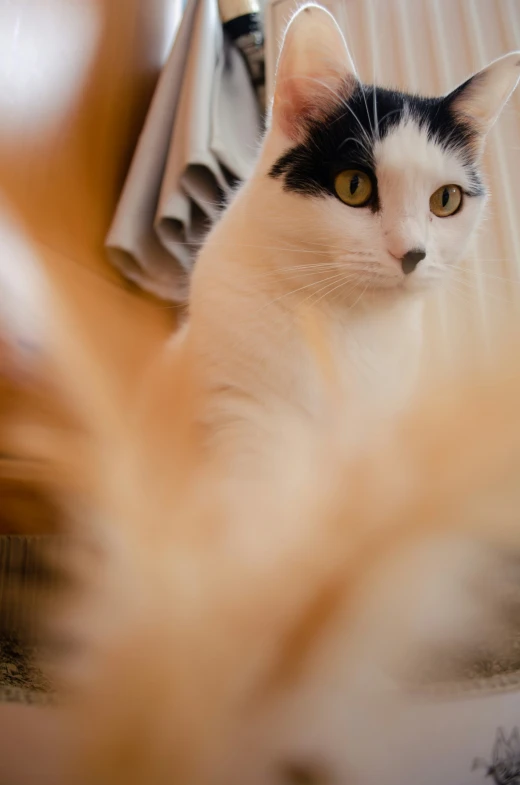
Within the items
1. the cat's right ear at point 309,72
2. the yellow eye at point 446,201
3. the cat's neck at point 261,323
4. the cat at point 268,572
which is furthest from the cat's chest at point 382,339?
the cat at point 268,572

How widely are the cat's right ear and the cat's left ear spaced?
0.14 meters

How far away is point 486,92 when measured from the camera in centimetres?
66

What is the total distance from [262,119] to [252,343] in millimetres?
915

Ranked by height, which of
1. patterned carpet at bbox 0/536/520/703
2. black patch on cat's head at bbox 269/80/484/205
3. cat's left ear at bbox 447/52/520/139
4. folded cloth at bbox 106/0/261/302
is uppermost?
folded cloth at bbox 106/0/261/302

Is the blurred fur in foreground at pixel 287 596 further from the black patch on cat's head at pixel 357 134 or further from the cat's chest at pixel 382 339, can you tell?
the black patch on cat's head at pixel 357 134

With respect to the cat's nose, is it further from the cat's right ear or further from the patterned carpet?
the patterned carpet

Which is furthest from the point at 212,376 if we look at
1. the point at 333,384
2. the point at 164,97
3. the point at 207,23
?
the point at 207,23

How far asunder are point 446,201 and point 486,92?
0.15m

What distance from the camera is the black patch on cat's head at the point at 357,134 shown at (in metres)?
0.60

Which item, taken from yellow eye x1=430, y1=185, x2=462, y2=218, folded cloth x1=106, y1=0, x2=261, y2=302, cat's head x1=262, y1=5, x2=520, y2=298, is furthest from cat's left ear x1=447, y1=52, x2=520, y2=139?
folded cloth x1=106, y1=0, x2=261, y2=302

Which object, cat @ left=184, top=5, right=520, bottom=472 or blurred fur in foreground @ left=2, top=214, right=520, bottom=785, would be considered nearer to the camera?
blurred fur in foreground @ left=2, top=214, right=520, bottom=785

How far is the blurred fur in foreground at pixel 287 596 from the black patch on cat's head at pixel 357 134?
0.52 metres

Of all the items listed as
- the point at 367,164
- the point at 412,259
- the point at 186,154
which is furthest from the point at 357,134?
the point at 186,154

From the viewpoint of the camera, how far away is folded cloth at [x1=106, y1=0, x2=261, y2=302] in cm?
104
